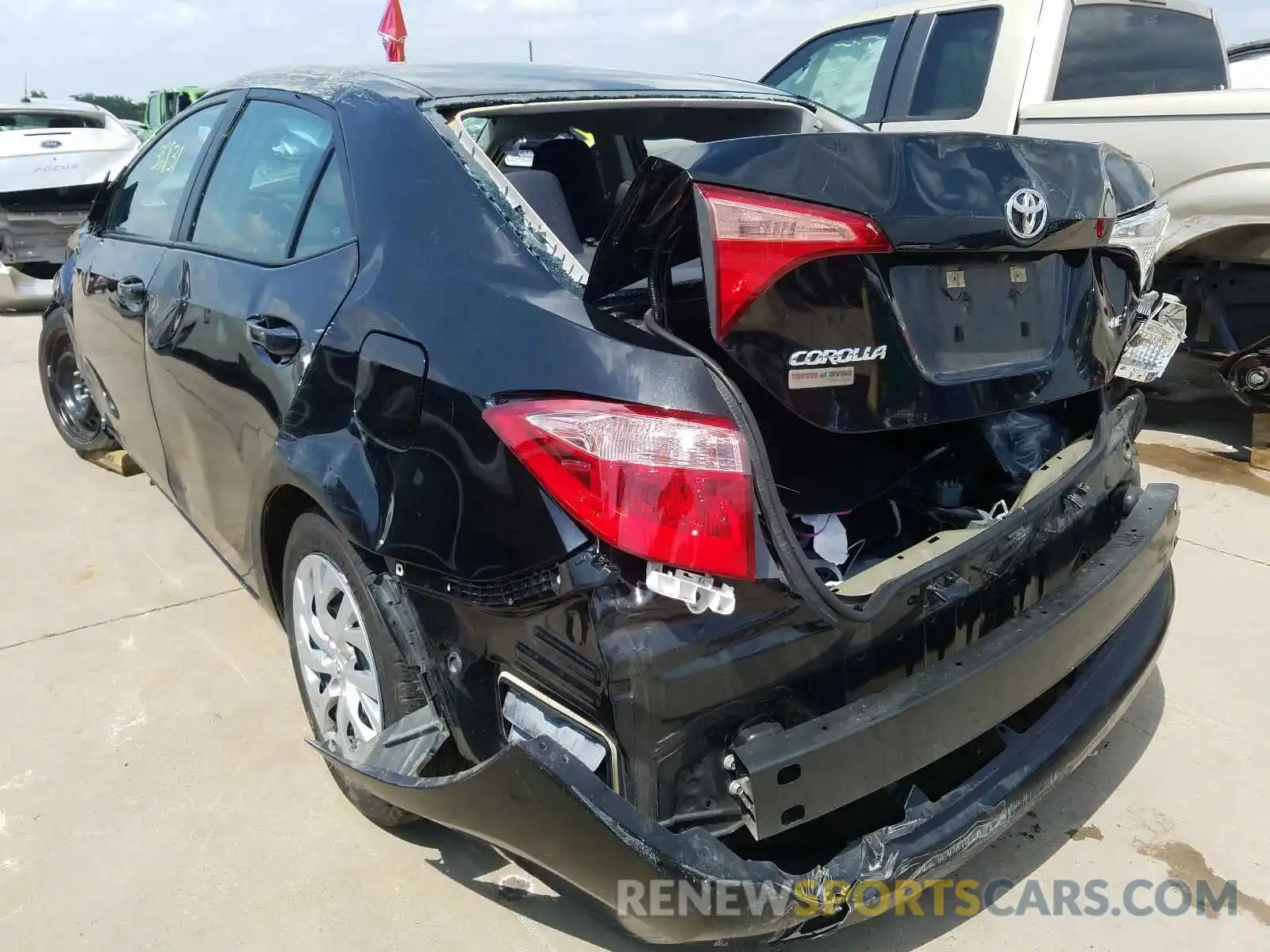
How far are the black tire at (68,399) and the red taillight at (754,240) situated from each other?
3988 mm

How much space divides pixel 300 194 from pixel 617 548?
138cm

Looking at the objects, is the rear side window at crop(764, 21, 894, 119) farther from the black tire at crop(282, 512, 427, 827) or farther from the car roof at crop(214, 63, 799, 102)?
the black tire at crop(282, 512, 427, 827)

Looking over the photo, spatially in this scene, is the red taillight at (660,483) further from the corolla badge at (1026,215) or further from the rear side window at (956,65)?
the rear side window at (956,65)

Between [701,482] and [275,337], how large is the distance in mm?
1175

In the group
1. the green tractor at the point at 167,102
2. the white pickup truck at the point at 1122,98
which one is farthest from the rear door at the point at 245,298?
the green tractor at the point at 167,102

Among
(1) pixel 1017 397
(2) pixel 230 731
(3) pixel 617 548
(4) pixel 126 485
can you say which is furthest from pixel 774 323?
(4) pixel 126 485

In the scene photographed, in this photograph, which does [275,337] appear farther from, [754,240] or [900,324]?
[900,324]

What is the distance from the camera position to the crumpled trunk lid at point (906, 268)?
1564 millimetres

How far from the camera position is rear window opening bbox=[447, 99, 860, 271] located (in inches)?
88.4

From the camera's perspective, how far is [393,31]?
11.5 metres

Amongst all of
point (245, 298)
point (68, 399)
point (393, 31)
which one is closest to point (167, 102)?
point (393, 31)

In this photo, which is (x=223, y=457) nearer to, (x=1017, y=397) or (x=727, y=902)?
(x=727, y=902)

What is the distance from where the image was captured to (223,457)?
262 cm

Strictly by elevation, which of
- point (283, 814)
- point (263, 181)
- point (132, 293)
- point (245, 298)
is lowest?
point (283, 814)
